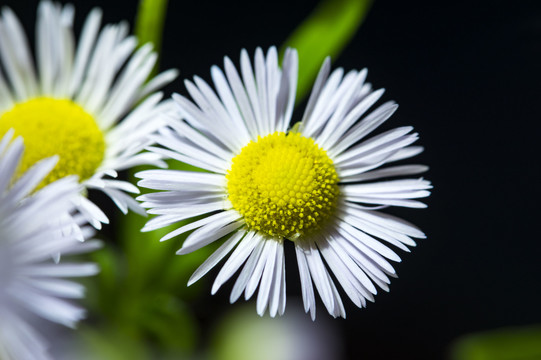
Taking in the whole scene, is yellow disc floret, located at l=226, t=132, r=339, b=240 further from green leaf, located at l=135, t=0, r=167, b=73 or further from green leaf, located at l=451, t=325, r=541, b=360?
green leaf, located at l=451, t=325, r=541, b=360

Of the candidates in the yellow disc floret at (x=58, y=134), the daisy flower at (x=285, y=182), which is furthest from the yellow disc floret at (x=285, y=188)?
the yellow disc floret at (x=58, y=134)

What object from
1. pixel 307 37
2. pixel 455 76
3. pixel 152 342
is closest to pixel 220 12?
pixel 307 37

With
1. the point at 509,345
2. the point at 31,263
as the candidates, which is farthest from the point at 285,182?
the point at 509,345

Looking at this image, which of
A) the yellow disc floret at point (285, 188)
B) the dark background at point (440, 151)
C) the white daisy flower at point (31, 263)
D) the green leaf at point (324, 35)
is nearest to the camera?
the white daisy flower at point (31, 263)

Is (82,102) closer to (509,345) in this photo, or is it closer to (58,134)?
(58,134)

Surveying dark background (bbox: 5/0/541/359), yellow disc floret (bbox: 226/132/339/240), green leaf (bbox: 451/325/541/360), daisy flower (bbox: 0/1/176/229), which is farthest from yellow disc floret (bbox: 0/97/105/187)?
green leaf (bbox: 451/325/541/360)

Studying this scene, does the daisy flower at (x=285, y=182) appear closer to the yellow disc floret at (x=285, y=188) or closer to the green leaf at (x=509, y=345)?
the yellow disc floret at (x=285, y=188)
